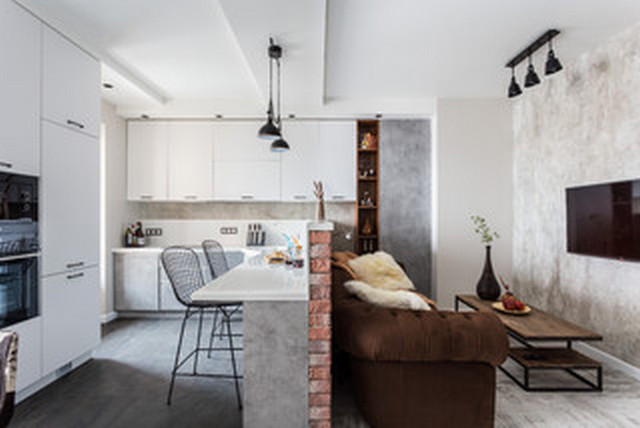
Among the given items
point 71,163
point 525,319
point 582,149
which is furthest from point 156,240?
point 582,149

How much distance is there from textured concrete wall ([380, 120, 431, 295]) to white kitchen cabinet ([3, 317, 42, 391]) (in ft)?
12.0

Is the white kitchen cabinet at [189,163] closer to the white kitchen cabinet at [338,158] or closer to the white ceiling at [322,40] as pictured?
the white ceiling at [322,40]

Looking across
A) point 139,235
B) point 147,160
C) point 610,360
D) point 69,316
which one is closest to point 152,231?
point 139,235

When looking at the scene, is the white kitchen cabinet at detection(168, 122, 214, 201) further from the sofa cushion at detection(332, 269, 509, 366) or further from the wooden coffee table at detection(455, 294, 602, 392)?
the wooden coffee table at detection(455, 294, 602, 392)

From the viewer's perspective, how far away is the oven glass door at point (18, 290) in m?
2.27

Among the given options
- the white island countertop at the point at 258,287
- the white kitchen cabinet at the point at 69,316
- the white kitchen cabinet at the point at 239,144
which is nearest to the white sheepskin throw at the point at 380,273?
the white island countertop at the point at 258,287

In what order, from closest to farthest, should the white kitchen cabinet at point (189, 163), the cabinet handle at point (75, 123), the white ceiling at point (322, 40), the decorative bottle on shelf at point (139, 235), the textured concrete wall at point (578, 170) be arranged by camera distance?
the white ceiling at point (322, 40) → the cabinet handle at point (75, 123) → the textured concrete wall at point (578, 170) → the decorative bottle on shelf at point (139, 235) → the white kitchen cabinet at point (189, 163)

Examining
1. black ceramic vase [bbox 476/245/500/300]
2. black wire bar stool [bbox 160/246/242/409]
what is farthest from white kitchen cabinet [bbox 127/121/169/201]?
black ceramic vase [bbox 476/245/500/300]

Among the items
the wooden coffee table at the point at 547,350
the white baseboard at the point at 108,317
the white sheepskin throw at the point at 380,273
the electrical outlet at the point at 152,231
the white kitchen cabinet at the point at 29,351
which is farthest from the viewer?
the electrical outlet at the point at 152,231

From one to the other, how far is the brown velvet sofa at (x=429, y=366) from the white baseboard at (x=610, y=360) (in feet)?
5.93

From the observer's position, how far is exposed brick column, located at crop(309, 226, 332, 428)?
72.8 inches

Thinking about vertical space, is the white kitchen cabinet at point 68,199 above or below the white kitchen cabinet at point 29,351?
above

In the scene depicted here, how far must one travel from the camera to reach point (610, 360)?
3.09 meters

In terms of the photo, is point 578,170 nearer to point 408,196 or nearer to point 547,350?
point 547,350
